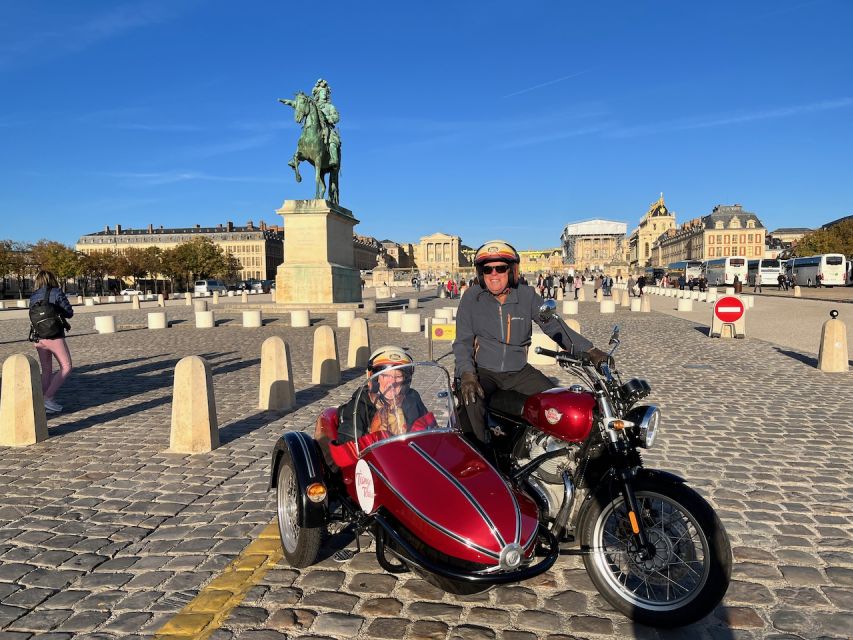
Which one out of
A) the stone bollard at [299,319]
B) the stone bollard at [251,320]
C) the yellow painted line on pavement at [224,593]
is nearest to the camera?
the yellow painted line on pavement at [224,593]

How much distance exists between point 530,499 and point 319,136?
99.1ft

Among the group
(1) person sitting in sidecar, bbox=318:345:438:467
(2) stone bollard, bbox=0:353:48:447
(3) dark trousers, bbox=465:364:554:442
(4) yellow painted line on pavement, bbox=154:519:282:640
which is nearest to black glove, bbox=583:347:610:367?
(3) dark trousers, bbox=465:364:554:442

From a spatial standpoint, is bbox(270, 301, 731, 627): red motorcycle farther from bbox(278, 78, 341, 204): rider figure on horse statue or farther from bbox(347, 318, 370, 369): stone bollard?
bbox(278, 78, 341, 204): rider figure on horse statue

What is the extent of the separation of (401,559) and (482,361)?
1.69 meters

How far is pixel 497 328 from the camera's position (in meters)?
4.46

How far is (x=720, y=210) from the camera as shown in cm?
13650

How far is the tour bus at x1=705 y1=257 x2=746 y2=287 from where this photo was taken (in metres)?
64.3

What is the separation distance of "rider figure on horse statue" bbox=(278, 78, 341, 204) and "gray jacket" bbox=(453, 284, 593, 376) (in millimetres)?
27702

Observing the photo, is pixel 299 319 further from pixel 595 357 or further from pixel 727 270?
pixel 727 270

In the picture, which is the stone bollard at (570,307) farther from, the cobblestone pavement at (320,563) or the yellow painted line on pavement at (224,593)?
the yellow painted line on pavement at (224,593)

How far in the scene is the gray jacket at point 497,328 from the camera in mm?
4438

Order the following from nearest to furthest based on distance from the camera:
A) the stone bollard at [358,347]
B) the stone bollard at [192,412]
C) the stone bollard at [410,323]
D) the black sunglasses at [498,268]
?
the black sunglasses at [498,268], the stone bollard at [192,412], the stone bollard at [358,347], the stone bollard at [410,323]

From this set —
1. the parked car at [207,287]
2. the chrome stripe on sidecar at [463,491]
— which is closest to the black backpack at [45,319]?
the chrome stripe on sidecar at [463,491]

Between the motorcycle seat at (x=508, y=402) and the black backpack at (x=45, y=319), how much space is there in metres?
7.74
